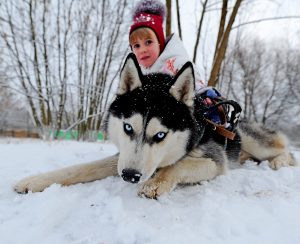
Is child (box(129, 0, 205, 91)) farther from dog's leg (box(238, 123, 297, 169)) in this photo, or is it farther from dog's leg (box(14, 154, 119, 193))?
dog's leg (box(14, 154, 119, 193))

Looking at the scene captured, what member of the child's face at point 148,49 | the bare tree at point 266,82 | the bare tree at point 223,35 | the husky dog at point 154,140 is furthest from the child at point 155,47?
the bare tree at point 266,82

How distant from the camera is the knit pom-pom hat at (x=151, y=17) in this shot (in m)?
3.76

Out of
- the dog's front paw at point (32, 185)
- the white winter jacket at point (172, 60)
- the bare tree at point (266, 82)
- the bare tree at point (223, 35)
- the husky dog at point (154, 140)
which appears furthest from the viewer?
the bare tree at point (266, 82)

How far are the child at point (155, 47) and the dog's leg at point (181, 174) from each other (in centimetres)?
92

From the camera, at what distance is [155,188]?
2.23 meters

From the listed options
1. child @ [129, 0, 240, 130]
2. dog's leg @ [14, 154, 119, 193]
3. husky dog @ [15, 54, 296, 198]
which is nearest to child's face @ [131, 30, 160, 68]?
child @ [129, 0, 240, 130]

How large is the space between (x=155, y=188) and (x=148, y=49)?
6.67 ft

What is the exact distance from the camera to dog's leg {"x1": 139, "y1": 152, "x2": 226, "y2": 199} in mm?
2234

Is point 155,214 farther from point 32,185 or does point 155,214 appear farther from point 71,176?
point 32,185

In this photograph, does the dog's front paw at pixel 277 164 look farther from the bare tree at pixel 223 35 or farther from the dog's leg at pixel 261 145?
the bare tree at pixel 223 35

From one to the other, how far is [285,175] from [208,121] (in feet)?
3.14

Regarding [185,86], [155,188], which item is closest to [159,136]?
[155,188]

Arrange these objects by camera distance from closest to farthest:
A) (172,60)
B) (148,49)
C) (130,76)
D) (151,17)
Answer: (130,76) → (172,60) → (148,49) → (151,17)

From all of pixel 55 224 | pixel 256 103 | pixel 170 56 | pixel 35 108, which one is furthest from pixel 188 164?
pixel 256 103
